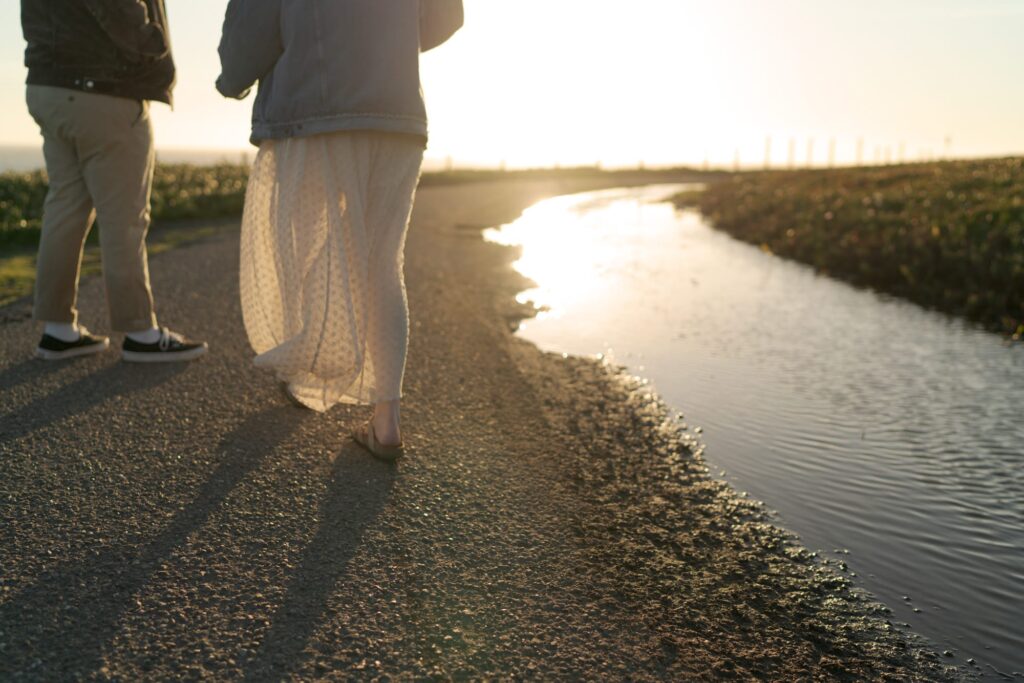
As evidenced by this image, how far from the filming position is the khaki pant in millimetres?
4180


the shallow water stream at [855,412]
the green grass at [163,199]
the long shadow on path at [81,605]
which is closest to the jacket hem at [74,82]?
the long shadow on path at [81,605]

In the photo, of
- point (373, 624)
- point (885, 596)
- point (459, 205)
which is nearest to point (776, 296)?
point (885, 596)

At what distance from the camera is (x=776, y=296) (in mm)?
8320

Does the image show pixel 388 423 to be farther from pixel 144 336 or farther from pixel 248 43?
pixel 144 336

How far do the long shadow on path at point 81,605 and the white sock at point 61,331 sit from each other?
7.17 feet

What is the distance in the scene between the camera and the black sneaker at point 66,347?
451cm

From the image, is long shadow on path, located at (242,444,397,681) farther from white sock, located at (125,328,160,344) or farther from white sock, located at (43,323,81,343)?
white sock, located at (43,323,81,343)

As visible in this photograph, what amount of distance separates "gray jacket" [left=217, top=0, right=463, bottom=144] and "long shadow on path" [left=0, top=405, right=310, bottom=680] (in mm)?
1341

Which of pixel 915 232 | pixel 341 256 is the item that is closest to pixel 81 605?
pixel 341 256

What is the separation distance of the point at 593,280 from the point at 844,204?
7011 mm

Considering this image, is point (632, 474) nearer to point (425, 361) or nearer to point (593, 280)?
point (425, 361)

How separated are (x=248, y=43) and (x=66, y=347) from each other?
2.40 meters

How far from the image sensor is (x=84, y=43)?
4152mm

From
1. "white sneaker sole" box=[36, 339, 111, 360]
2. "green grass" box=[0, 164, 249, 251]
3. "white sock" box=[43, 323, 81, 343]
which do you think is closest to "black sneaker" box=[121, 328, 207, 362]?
"white sneaker sole" box=[36, 339, 111, 360]
